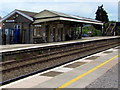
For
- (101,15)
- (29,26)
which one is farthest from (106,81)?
(101,15)

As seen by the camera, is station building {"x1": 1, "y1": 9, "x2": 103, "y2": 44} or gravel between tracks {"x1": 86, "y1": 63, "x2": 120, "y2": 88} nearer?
gravel between tracks {"x1": 86, "y1": 63, "x2": 120, "y2": 88}

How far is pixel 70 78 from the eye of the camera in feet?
24.4

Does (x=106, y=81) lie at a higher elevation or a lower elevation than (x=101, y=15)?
lower

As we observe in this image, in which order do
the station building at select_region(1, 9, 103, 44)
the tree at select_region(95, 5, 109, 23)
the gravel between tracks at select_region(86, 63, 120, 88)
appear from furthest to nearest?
1. the tree at select_region(95, 5, 109, 23)
2. the station building at select_region(1, 9, 103, 44)
3. the gravel between tracks at select_region(86, 63, 120, 88)

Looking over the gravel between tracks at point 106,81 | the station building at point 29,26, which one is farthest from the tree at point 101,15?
the gravel between tracks at point 106,81

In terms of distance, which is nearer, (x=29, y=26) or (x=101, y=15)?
(x=29, y=26)

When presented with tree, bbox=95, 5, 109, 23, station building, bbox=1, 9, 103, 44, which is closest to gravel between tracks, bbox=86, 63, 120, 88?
station building, bbox=1, 9, 103, 44

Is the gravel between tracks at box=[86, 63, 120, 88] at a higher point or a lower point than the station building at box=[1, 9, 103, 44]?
lower

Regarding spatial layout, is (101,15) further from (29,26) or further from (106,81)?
(106,81)

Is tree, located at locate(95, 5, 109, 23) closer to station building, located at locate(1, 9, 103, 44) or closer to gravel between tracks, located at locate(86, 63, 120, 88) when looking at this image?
station building, located at locate(1, 9, 103, 44)

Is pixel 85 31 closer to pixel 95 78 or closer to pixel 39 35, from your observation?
pixel 39 35

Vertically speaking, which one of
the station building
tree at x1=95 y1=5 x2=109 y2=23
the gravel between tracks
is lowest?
the gravel between tracks

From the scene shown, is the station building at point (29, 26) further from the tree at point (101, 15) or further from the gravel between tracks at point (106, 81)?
the tree at point (101, 15)

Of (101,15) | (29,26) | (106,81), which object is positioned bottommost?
(106,81)
